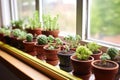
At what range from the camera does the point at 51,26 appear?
1.61 metres

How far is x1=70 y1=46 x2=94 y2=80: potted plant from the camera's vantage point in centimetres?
99

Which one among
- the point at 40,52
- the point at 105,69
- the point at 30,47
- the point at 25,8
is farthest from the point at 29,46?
the point at 25,8

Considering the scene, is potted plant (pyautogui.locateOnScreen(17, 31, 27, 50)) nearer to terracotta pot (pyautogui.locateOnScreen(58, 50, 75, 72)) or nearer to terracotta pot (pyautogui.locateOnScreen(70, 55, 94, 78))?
terracotta pot (pyautogui.locateOnScreen(58, 50, 75, 72))

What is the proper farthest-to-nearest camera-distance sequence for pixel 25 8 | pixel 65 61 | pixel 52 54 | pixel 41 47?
pixel 25 8, pixel 41 47, pixel 52 54, pixel 65 61

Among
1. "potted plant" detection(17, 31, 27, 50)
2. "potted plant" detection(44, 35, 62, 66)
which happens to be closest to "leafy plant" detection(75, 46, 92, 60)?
"potted plant" detection(44, 35, 62, 66)

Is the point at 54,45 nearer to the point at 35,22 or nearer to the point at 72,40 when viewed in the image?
the point at 72,40

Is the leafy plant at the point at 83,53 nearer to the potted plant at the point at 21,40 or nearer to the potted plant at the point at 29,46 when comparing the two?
the potted plant at the point at 29,46

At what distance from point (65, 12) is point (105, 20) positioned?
45 centimetres

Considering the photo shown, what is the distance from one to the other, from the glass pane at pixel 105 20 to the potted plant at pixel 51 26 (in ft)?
1.04

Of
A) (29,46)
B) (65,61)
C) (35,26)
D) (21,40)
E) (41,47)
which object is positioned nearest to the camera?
(65,61)

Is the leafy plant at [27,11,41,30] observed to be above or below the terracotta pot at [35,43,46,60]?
above

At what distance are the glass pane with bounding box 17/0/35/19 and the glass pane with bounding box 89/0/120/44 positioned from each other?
0.87m

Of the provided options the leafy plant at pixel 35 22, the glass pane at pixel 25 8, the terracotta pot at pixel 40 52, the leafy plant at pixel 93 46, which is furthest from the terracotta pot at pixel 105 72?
the glass pane at pixel 25 8

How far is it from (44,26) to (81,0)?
451 millimetres
